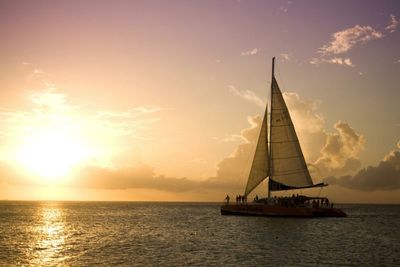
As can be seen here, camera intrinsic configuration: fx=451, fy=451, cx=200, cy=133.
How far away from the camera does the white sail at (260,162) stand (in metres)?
72.6

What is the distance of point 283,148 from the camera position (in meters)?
71.1

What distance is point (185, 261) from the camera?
3466cm

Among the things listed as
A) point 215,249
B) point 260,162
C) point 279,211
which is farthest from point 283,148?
point 215,249

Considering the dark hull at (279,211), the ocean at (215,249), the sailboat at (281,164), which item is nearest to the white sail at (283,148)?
the sailboat at (281,164)

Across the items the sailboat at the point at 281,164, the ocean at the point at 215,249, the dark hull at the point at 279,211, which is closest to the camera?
the ocean at the point at 215,249

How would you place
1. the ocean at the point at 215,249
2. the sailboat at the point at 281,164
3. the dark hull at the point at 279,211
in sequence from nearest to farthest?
the ocean at the point at 215,249 → the dark hull at the point at 279,211 → the sailboat at the point at 281,164

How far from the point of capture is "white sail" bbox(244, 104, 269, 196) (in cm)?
7256

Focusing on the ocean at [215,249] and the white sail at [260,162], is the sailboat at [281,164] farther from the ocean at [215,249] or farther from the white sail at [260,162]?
the ocean at [215,249]

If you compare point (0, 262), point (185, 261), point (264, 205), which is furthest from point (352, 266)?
point (264, 205)

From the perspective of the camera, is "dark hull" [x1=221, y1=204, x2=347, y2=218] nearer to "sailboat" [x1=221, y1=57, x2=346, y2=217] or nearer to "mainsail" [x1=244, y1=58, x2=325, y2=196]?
"sailboat" [x1=221, y1=57, x2=346, y2=217]

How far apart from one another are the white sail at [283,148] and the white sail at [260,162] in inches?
59.8

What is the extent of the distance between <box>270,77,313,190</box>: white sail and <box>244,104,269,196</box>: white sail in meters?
1.52

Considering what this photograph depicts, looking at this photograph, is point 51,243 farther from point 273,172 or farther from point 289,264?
point 273,172

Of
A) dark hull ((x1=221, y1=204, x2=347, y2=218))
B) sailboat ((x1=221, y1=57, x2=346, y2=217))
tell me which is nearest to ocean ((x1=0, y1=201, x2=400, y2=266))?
dark hull ((x1=221, y1=204, x2=347, y2=218))
